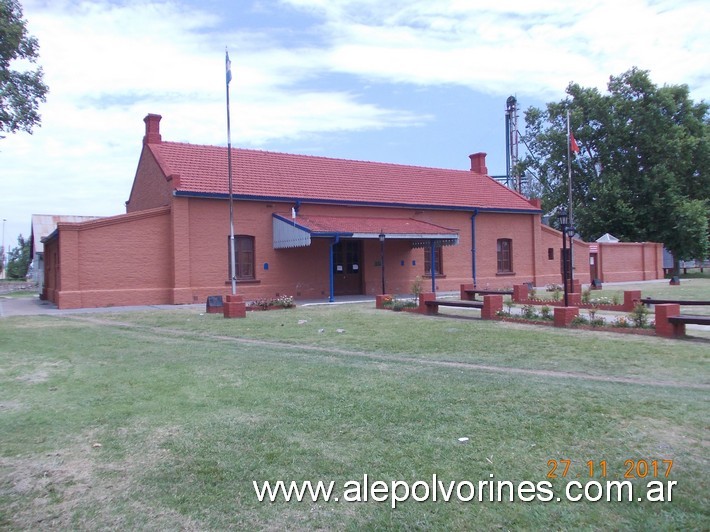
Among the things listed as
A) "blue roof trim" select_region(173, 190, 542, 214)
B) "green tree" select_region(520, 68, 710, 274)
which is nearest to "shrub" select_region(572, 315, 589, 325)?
"blue roof trim" select_region(173, 190, 542, 214)

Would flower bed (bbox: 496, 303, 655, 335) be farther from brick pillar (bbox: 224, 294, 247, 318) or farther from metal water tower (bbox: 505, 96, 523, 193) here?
metal water tower (bbox: 505, 96, 523, 193)

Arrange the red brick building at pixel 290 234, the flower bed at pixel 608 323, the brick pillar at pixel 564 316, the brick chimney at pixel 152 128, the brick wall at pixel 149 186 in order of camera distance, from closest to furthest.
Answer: the flower bed at pixel 608 323
the brick pillar at pixel 564 316
the red brick building at pixel 290 234
the brick wall at pixel 149 186
the brick chimney at pixel 152 128

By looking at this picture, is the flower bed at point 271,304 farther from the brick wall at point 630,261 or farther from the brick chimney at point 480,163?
the brick wall at point 630,261

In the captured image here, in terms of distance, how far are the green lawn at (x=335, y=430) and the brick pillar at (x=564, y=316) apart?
10.8ft

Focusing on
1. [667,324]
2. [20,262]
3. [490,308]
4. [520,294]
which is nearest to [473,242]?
[520,294]

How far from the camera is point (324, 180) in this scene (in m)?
26.8

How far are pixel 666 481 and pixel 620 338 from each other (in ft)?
26.1

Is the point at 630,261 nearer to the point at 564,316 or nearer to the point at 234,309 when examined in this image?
the point at 564,316

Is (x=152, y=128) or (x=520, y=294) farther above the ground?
(x=152, y=128)

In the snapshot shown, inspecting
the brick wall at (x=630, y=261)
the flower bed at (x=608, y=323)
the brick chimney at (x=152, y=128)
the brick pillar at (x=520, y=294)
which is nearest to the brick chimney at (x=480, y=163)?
the brick wall at (x=630, y=261)

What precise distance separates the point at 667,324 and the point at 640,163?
1279 inches

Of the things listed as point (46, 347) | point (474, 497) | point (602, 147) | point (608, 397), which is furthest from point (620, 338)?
point (602, 147)

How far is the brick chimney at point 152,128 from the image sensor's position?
80.9ft

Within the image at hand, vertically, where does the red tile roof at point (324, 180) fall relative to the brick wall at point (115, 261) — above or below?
above
